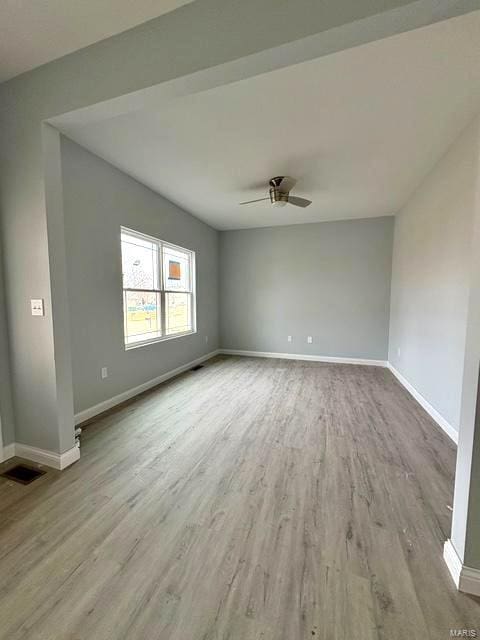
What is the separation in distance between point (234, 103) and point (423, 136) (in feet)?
5.53

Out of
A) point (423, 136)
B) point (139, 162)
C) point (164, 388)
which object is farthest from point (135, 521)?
point (423, 136)

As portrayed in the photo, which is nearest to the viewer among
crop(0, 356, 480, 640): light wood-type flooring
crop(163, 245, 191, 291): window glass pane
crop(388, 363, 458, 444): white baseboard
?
crop(0, 356, 480, 640): light wood-type flooring

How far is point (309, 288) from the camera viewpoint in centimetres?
520

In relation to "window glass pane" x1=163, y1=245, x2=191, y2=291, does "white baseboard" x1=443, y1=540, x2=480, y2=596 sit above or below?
below

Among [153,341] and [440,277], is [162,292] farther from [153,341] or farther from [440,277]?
[440,277]

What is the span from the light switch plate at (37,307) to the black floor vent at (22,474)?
114 cm

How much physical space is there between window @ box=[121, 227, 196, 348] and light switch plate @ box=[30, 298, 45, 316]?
1.30 m

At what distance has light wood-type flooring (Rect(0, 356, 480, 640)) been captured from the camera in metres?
1.03

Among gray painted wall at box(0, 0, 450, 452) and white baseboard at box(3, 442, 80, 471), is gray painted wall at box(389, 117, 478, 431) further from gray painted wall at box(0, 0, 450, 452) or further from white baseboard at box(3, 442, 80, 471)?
white baseboard at box(3, 442, 80, 471)

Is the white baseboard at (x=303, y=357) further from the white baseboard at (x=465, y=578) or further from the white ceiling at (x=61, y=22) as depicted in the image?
the white ceiling at (x=61, y=22)

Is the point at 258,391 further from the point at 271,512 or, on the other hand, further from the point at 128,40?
the point at 128,40

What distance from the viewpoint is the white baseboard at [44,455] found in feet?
6.39

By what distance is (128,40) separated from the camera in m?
1.46

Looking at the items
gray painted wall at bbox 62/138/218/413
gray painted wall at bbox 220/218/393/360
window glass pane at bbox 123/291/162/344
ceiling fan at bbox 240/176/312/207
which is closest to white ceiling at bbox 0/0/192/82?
gray painted wall at bbox 62/138/218/413
